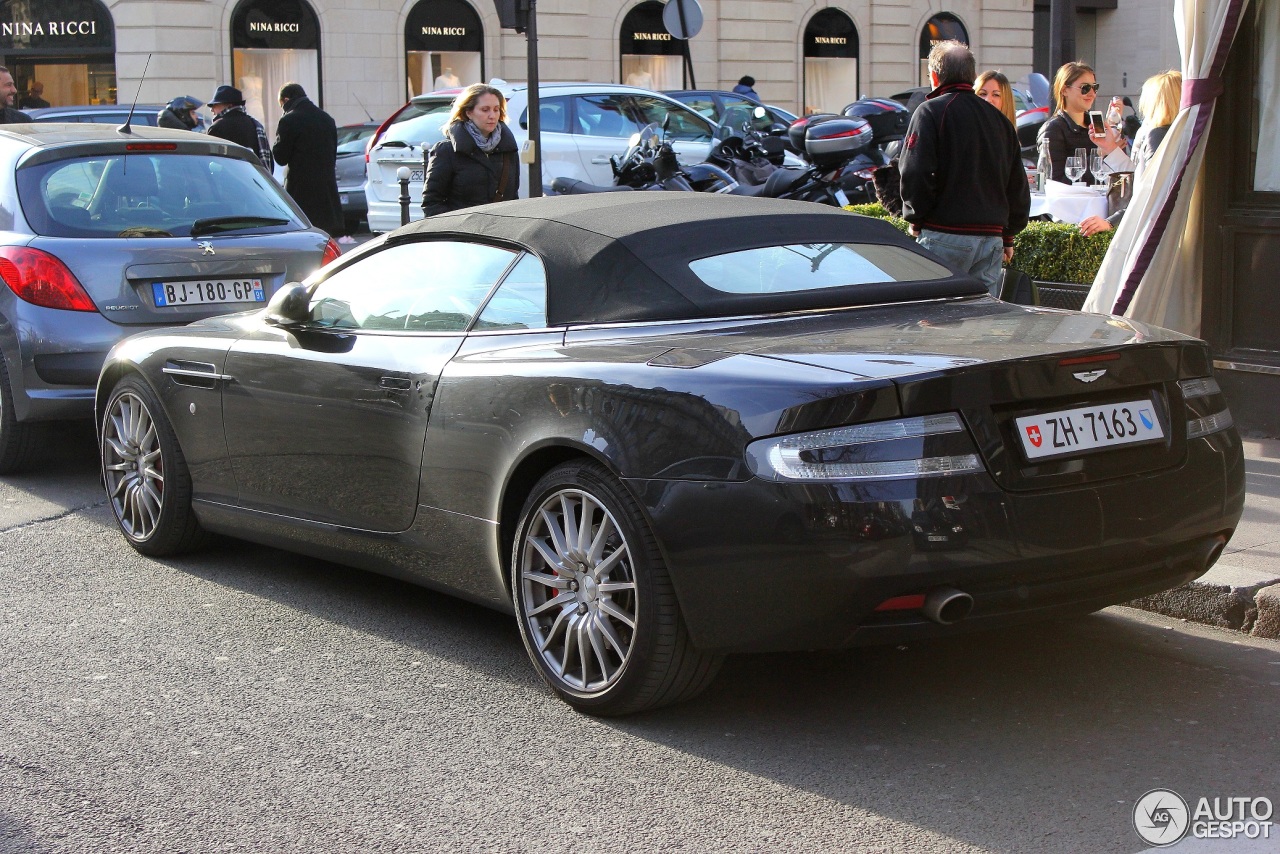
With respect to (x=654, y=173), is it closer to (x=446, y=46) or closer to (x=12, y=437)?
(x=12, y=437)

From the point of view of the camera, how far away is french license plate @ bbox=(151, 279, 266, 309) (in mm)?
7656

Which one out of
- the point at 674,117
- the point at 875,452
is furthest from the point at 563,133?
the point at 875,452

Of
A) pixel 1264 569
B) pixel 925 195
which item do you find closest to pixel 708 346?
pixel 1264 569

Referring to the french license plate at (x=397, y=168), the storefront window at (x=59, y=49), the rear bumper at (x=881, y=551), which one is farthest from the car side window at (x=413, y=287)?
the storefront window at (x=59, y=49)

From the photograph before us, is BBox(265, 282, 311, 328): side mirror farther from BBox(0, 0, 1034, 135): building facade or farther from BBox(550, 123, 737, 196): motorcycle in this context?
BBox(0, 0, 1034, 135): building facade

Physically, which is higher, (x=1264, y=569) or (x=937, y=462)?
(x=937, y=462)

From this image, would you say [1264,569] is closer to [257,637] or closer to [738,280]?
[738,280]

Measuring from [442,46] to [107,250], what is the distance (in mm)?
25635

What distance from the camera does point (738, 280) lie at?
464 cm

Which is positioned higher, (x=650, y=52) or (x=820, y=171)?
(x=650, y=52)

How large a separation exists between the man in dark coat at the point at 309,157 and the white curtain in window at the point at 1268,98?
7.34 meters

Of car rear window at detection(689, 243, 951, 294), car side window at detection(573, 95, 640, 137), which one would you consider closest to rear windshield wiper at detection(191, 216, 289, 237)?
car rear window at detection(689, 243, 951, 294)

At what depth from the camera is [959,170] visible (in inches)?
279

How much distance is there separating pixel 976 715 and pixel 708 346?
1.19 metres
